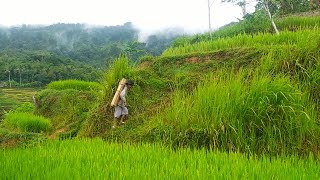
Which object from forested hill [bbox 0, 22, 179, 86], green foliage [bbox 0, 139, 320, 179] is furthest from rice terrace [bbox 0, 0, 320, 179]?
forested hill [bbox 0, 22, 179, 86]

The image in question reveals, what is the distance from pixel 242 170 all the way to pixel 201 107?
203 centimetres

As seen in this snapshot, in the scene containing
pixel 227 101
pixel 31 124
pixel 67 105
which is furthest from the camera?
pixel 67 105

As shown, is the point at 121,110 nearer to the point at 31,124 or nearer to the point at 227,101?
the point at 227,101

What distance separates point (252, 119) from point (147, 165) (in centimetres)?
193

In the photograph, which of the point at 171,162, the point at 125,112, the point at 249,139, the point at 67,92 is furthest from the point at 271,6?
the point at 171,162

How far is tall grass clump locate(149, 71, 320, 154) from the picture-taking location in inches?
197

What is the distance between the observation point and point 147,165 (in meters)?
3.96

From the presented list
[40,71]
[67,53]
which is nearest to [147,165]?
[40,71]

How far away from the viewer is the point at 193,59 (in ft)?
27.4

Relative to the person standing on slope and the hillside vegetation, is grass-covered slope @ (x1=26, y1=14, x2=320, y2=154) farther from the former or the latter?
the person standing on slope

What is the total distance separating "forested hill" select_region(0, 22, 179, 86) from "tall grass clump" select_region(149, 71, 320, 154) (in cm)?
302

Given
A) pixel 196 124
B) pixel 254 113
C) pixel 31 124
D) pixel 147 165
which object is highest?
pixel 254 113

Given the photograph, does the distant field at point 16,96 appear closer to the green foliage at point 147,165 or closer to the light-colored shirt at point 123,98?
the light-colored shirt at point 123,98

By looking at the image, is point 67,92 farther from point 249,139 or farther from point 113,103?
point 249,139
